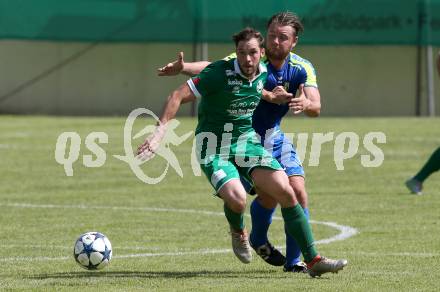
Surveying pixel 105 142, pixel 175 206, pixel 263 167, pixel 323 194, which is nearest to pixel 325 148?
pixel 105 142

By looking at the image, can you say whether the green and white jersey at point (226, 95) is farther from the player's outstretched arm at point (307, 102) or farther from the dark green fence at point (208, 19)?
the dark green fence at point (208, 19)

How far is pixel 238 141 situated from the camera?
30.3ft

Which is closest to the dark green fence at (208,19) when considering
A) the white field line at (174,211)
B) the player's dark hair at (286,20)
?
the white field line at (174,211)

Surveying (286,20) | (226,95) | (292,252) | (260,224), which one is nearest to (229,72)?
(226,95)

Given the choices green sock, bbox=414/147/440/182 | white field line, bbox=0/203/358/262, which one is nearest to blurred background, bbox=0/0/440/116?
green sock, bbox=414/147/440/182

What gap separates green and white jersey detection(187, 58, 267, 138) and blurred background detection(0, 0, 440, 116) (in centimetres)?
2318

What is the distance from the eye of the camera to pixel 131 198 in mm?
15609

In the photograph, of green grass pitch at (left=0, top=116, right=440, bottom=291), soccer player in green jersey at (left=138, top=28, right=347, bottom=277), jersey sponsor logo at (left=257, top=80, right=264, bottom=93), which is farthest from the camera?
jersey sponsor logo at (left=257, top=80, right=264, bottom=93)

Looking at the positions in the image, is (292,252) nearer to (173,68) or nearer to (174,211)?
(173,68)

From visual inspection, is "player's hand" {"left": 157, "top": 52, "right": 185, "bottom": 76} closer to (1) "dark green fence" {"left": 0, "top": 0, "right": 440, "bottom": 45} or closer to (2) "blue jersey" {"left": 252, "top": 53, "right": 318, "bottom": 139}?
(2) "blue jersey" {"left": 252, "top": 53, "right": 318, "bottom": 139}

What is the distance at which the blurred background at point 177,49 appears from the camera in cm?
3256

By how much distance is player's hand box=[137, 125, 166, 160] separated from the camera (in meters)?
8.35

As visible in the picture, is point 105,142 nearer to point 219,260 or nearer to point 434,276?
point 219,260

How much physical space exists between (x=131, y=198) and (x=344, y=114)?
19.9 m
